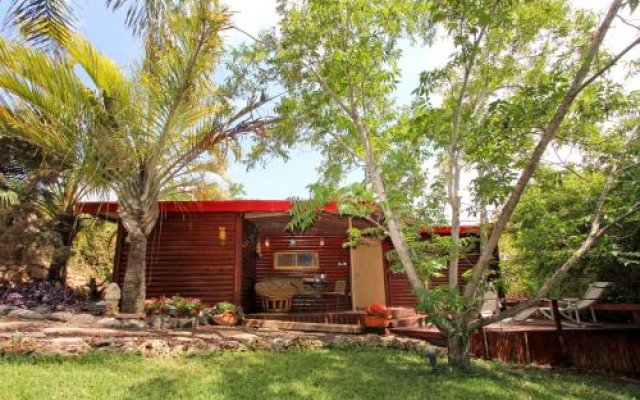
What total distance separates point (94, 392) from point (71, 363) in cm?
112

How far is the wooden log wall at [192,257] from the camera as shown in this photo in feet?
29.2

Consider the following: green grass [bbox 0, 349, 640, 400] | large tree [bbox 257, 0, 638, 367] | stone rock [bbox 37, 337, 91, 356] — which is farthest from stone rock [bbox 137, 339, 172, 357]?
large tree [bbox 257, 0, 638, 367]

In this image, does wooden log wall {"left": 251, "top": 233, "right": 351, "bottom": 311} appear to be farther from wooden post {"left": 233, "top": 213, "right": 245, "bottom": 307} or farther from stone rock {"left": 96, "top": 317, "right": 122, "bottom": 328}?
stone rock {"left": 96, "top": 317, "right": 122, "bottom": 328}

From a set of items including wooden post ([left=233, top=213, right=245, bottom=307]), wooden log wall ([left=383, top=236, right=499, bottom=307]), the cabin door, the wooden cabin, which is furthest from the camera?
the cabin door

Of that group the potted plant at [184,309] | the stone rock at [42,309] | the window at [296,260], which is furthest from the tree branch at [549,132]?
the stone rock at [42,309]

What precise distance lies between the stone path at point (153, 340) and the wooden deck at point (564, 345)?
1.65 m

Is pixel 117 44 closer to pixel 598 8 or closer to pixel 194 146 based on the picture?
pixel 194 146

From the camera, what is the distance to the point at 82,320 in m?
6.32

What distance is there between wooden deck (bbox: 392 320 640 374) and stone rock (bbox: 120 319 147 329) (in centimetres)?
479

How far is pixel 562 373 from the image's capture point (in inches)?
253

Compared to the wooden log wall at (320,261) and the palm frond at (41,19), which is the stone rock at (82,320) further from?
the wooden log wall at (320,261)

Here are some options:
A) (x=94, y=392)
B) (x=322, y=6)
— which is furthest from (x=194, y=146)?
(x=94, y=392)

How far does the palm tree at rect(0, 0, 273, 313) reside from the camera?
21.5ft

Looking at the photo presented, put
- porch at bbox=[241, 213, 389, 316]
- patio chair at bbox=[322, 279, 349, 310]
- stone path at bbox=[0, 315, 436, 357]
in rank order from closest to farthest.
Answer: stone path at bbox=[0, 315, 436, 357], porch at bbox=[241, 213, 389, 316], patio chair at bbox=[322, 279, 349, 310]
